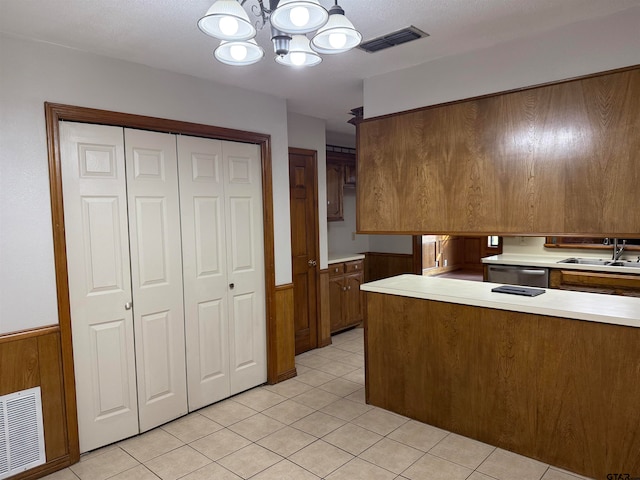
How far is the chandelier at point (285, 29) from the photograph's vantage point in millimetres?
1553

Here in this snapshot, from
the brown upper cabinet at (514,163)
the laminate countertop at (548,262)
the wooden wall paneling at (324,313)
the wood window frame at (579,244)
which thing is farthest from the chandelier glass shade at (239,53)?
the wood window frame at (579,244)

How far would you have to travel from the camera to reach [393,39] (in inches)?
97.7

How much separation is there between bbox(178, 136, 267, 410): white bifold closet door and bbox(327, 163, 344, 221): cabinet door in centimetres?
186

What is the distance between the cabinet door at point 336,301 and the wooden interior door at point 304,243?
38cm

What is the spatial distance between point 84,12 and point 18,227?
1.20 meters

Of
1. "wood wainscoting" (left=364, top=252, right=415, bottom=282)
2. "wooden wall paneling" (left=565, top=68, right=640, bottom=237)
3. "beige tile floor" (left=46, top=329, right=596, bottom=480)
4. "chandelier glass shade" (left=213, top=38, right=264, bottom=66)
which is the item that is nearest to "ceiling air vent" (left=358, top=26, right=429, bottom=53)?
"chandelier glass shade" (left=213, top=38, right=264, bottom=66)

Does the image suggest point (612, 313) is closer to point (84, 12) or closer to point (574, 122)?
point (574, 122)

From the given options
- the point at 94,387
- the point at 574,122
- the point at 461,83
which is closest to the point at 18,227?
the point at 94,387

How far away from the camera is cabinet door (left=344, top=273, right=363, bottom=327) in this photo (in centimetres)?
516

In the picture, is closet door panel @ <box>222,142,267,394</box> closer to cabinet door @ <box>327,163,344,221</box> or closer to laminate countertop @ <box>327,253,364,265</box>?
laminate countertop @ <box>327,253,364,265</box>

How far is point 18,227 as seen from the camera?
7.54 ft

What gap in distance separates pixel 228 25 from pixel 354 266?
383 cm

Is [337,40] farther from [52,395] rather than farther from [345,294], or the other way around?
[345,294]

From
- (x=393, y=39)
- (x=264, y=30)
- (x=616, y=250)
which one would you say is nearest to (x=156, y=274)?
(x=264, y=30)
